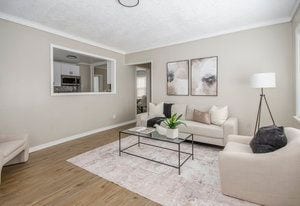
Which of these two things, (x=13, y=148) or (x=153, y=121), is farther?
(x=153, y=121)

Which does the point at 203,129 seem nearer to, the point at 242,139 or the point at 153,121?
the point at 242,139

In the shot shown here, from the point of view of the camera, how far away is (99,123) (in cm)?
465

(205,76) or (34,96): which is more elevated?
(205,76)

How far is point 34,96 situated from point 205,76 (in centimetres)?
395

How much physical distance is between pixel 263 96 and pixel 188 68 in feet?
6.09

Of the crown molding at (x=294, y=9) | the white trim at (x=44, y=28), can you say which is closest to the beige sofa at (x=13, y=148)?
the white trim at (x=44, y=28)

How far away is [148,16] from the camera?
2873 mm

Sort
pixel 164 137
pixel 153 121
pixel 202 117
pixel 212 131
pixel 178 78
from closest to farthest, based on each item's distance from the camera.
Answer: pixel 164 137 → pixel 212 131 → pixel 202 117 → pixel 153 121 → pixel 178 78

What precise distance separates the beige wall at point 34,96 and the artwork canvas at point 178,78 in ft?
7.37

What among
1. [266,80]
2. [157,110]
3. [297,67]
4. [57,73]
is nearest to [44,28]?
[57,73]

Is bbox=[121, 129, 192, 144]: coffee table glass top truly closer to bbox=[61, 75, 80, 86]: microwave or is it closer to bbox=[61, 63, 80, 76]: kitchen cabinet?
bbox=[61, 75, 80, 86]: microwave

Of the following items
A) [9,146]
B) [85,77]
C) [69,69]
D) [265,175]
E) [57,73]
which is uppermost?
[69,69]

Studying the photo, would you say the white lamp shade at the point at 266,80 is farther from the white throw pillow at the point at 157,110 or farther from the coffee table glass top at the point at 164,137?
the white throw pillow at the point at 157,110

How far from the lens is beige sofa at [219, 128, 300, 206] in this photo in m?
1.46
